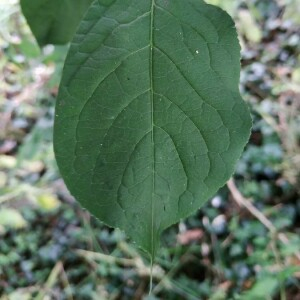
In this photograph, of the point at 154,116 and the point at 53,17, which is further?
the point at 53,17

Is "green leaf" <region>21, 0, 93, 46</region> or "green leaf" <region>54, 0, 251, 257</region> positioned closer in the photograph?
"green leaf" <region>54, 0, 251, 257</region>

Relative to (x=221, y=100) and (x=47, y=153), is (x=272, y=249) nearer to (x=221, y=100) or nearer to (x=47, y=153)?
(x=47, y=153)

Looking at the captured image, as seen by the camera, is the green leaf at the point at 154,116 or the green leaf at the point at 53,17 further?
the green leaf at the point at 53,17
